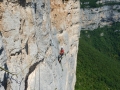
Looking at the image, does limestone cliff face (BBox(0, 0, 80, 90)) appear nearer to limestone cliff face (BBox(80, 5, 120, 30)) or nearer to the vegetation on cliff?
limestone cliff face (BBox(80, 5, 120, 30))

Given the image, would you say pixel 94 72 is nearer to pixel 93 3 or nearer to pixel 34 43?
pixel 34 43

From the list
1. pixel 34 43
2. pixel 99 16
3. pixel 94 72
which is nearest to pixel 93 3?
pixel 99 16

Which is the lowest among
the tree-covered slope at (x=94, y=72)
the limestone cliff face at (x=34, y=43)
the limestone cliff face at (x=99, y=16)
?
the tree-covered slope at (x=94, y=72)

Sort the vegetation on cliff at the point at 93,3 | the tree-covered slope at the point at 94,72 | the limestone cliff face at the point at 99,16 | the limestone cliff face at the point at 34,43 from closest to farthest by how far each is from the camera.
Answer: the limestone cliff face at the point at 34,43, the tree-covered slope at the point at 94,72, the limestone cliff face at the point at 99,16, the vegetation on cliff at the point at 93,3

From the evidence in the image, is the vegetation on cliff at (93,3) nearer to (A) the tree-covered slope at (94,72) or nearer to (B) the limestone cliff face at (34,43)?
(A) the tree-covered slope at (94,72)

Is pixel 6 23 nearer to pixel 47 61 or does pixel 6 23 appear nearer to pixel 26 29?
pixel 26 29

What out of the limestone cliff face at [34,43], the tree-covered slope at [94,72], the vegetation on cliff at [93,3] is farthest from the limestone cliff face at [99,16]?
the limestone cliff face at [34,43]

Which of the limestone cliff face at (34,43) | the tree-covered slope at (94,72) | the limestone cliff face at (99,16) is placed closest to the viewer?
the limestone cliff face at (34,43)
